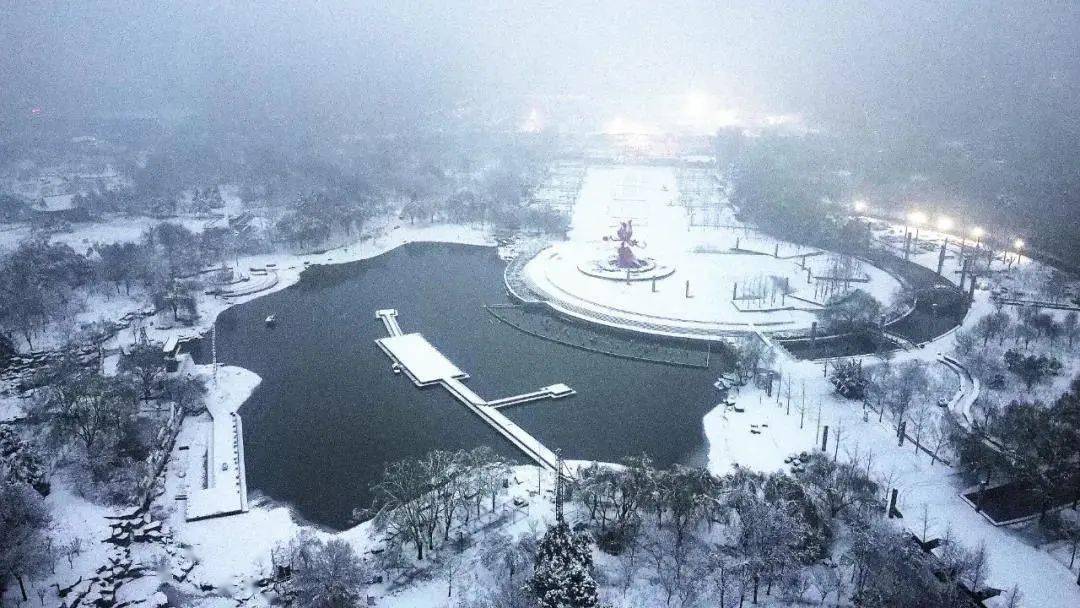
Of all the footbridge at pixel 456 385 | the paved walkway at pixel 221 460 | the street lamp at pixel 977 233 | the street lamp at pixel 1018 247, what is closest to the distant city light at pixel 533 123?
the street lamp at pixel 977 233

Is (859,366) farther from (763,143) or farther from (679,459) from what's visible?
(763,143)

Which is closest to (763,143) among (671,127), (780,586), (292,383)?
(671,127)

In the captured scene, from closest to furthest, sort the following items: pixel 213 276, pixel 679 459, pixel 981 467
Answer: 1. pixel 981 467
2. pixel 679 459
3. pixel 213 276

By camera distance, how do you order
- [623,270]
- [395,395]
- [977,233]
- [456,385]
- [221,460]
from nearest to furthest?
[221,460], [395,395], [456,385], [623,270], [977,233]

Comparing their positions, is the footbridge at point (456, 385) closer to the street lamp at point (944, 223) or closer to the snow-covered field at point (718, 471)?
the snow-covered field at point (718, 471)

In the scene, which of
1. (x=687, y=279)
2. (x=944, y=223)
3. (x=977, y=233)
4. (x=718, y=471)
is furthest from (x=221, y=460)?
→ (x=944, y=223)

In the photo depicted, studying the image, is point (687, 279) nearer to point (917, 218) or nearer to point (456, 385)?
point (456, 385)
